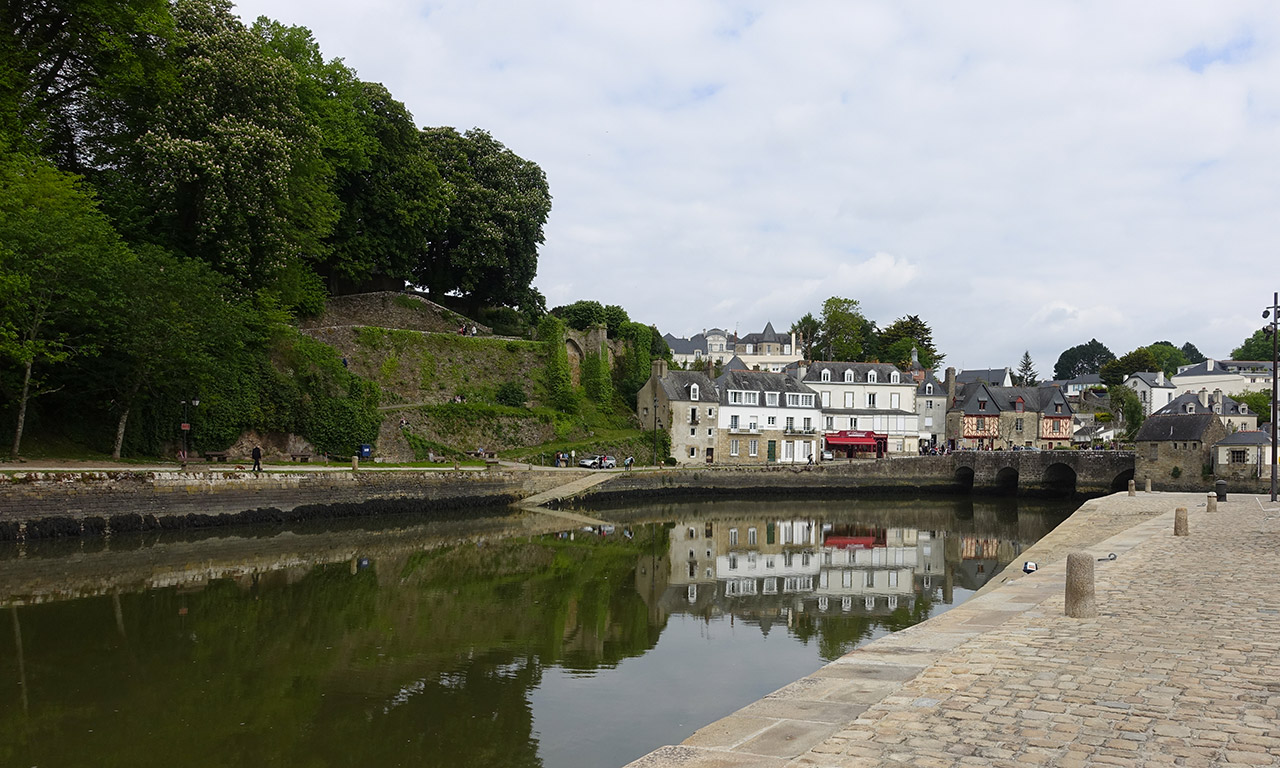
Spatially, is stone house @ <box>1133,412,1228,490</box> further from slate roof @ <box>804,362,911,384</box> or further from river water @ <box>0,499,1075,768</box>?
river water @ <box>0,499,1075,768</box>

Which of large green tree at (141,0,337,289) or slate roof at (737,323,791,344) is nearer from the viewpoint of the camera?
large green tree at (141,0,337,289)

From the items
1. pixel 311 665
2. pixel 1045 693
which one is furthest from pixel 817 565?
pixel 1045 693

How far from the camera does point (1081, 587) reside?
982 cm

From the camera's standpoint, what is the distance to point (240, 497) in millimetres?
27141

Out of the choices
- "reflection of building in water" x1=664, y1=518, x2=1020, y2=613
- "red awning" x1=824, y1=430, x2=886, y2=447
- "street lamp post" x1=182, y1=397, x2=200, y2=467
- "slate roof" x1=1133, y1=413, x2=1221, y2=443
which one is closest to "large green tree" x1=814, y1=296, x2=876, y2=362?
"red awning" x1=824, y1=430, x2=886, y2=447

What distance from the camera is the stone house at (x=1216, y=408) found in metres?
55.3

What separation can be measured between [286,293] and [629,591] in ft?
78.5

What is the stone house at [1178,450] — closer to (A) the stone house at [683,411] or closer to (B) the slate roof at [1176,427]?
(B) the slate roof at [1176,427]

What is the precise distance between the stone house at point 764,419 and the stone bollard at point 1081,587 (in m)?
42.3

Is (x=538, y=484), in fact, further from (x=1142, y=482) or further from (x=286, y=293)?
(x=1142, y=482)

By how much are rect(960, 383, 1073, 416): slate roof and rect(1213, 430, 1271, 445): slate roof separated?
18.2 metres

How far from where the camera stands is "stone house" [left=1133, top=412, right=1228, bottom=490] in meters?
45.5

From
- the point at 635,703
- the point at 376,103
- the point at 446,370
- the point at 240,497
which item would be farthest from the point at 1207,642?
the point at 376,103

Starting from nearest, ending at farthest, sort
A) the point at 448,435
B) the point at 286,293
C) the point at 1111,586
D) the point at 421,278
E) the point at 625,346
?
1. the point at 1111,586
2. the point at 286,293
3. the point at 448,435
4. the point at 421,278
5. the point at 625,346
